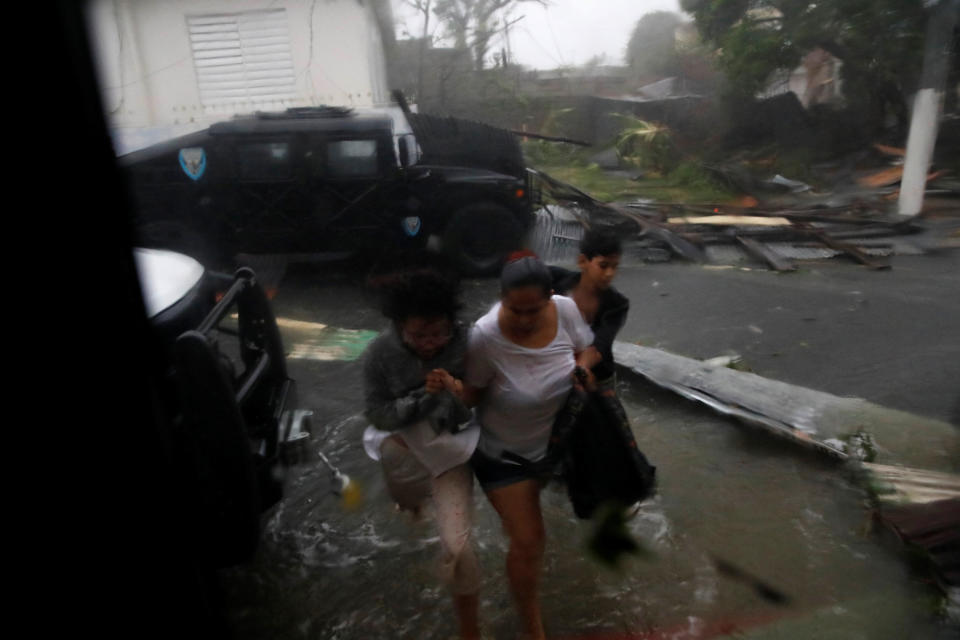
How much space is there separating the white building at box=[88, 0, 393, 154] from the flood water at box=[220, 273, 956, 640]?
4.79 meters

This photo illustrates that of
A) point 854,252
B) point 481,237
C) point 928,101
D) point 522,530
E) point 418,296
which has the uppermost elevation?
point 928,101

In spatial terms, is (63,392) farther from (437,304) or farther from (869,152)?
(869,152)

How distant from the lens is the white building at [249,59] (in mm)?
6488

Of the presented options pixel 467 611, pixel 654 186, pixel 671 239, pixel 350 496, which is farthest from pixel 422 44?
pixel 654 186

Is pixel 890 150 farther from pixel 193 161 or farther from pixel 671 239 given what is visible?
pixel 193 161

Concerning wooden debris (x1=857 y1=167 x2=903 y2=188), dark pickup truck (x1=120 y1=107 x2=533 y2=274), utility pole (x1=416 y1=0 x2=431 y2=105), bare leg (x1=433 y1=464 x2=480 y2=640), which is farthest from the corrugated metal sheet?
wooden debris (x1=857 y1=167 x2=903 y2=188)

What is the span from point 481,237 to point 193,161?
3.07 meters

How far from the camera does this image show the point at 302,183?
686 centimetres

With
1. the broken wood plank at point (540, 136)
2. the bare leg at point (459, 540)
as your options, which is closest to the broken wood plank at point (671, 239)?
the broken wood plank at point (540, 136)

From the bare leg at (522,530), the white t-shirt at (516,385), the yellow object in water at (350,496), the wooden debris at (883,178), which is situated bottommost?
the yellow object in water at (350,496)

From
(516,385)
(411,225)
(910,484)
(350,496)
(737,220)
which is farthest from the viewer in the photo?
(737,220)

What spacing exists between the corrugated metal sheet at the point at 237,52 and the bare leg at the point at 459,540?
619 cm

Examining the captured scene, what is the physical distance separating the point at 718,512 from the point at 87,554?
2.54 metres

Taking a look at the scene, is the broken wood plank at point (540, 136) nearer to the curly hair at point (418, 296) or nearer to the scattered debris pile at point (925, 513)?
the scattered debris pile at point (925, 513)
